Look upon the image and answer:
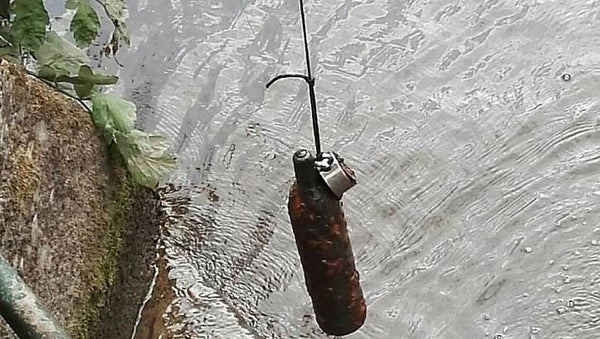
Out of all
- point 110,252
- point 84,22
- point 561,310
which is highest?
point 84,22

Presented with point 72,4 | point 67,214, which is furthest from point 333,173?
point 72,4

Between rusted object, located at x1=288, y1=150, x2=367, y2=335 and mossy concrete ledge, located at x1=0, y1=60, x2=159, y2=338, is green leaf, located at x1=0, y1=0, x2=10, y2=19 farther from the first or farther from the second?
rusted object, located at x1=288, y1=150, x2=367, y2=335

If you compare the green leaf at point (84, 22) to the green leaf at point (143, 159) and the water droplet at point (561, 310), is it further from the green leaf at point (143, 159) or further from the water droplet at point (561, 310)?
the water droplet at point (561, 310)

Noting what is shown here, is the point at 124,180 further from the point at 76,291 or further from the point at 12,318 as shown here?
the point at 12,318

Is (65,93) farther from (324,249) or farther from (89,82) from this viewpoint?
(324,249)

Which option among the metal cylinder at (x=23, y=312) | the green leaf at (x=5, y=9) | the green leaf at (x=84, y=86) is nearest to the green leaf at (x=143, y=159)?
the green leaf at (x=84, y=86)

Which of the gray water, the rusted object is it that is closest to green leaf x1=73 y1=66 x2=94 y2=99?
the gray water
